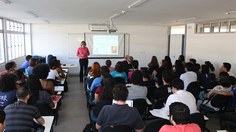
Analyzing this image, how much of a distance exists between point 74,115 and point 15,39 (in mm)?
5493

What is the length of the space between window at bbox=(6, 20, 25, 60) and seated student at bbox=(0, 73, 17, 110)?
17.8 feet

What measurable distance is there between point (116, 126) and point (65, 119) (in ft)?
9.86

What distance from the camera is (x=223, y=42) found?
7438 mm

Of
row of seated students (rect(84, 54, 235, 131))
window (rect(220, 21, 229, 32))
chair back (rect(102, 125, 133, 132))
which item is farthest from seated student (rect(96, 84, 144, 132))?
window (rect(220, 21, 229, 32))

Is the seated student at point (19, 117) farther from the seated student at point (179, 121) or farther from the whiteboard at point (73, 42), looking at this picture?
the whiteboard at point (73, 42)

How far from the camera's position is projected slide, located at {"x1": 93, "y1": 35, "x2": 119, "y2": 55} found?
10.8 meters

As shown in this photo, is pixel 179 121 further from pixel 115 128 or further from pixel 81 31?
pixel 81 31

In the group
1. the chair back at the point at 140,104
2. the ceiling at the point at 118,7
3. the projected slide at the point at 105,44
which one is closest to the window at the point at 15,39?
the ceiling at the point at 118,7

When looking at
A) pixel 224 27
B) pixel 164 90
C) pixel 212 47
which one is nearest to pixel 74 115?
pixel 164 90

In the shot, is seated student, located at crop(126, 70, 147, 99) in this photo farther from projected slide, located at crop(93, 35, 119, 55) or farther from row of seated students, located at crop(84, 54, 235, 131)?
projected slide, located at crop(93, 35, 119, 55)

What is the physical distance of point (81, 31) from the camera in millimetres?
10547

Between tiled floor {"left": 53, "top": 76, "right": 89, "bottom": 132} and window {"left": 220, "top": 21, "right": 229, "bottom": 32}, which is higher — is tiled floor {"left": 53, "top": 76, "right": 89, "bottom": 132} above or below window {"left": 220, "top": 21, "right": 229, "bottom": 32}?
below

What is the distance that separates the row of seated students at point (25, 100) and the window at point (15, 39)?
4131mm

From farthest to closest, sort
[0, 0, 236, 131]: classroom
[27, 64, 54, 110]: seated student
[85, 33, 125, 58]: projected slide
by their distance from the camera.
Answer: [85, 33, 125, 58]: projected slide, [0, 0, 236, 131]: classroom, [27, 64, 54, 110]: seated student
